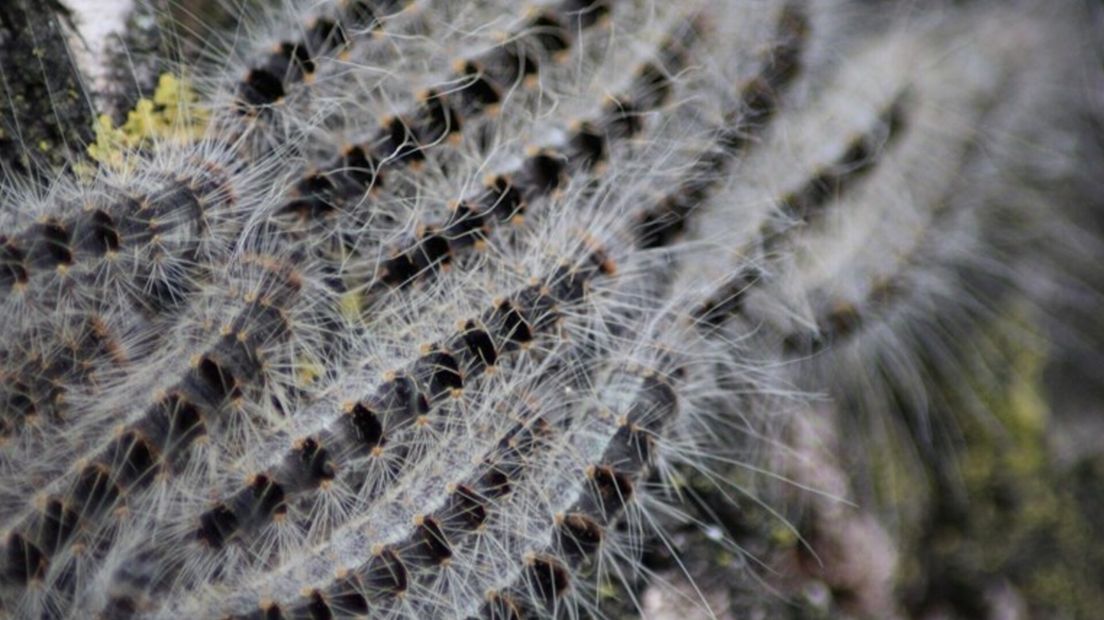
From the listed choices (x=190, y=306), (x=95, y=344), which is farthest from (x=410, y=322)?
(x=95, y=344)

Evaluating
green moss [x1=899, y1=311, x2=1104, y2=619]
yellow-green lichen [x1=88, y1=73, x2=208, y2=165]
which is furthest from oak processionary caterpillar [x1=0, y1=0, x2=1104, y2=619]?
green moss [x1=899, y1=311, x2=1104, y2=619]

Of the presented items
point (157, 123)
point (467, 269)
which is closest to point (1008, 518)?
point (467, 269)

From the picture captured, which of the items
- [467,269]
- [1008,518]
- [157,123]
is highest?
[157,123]

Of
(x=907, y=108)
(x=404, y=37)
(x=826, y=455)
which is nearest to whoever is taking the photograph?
(x=907, y=108)

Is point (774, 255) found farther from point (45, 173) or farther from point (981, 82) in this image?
point (45, 173)

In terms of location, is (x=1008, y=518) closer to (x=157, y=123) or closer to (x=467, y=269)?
(x=467, y=269)

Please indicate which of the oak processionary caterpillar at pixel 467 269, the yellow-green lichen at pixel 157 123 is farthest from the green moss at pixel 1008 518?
the yellow-green lichen at pixel 157 123

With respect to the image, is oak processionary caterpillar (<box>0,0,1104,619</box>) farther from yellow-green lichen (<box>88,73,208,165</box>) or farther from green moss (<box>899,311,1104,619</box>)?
green moss (<box>899,311,1104,619</box>)

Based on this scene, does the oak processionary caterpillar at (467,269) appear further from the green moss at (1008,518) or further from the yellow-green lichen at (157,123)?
the green moss at (1008,518)
